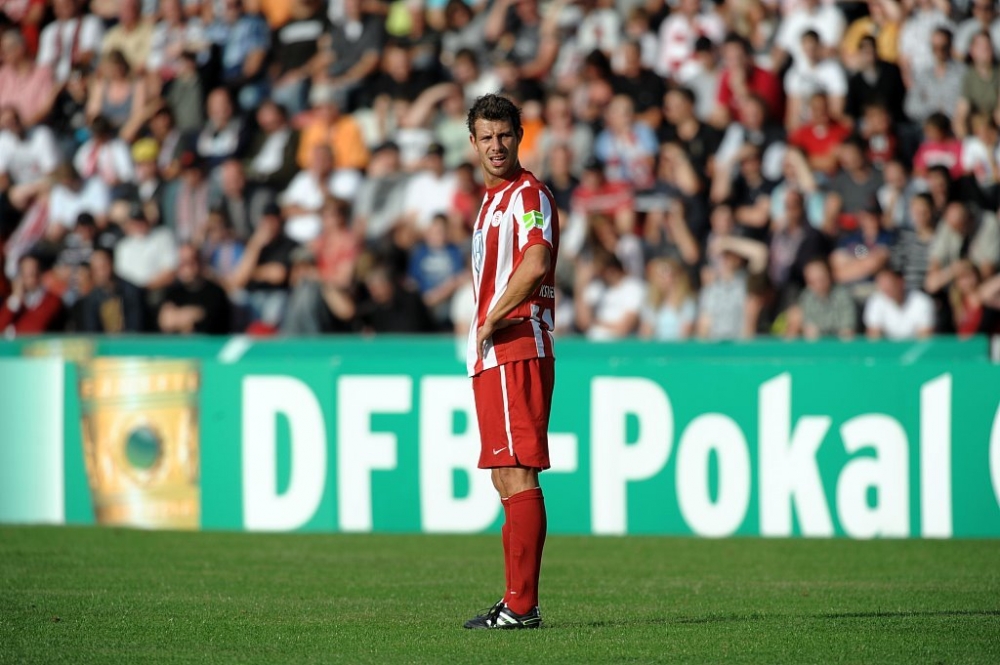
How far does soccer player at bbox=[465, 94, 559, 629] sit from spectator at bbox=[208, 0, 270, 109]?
42.0ft

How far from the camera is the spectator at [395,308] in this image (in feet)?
49.6

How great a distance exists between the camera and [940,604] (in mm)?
8141

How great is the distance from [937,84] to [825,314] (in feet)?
10.6

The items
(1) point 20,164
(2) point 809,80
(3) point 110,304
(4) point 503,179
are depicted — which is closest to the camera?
(4) point 503,179

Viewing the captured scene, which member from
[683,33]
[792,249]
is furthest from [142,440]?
[683,33]

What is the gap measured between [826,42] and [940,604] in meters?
9.86

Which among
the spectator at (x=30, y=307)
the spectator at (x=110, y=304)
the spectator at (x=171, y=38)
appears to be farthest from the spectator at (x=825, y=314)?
the spectator at (x=171, y=38)

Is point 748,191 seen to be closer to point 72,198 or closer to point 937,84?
point 937,84

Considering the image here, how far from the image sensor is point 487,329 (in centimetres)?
704

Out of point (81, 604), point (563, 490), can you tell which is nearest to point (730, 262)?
point (563, 490)

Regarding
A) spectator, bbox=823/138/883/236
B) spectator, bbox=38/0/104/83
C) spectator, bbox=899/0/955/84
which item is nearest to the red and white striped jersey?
spectator, bbox=823/138/883/236

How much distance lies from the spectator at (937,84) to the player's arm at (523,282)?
9.83m

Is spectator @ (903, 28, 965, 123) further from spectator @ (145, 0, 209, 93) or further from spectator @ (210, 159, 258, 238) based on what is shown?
spectator @ (145, 0, 209, 93)

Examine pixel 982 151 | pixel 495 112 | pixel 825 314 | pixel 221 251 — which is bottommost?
pixel 825 314
